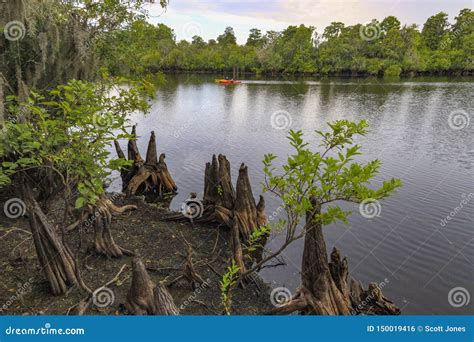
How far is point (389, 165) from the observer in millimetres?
21578

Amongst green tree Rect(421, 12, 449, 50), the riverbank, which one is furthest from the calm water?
green tree Rect(421, 12, 449, 50)

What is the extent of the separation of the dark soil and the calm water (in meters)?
2.08

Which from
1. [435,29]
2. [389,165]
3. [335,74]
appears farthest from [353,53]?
[389,165]

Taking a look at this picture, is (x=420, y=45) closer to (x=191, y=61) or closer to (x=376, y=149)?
(x=191, y=61)

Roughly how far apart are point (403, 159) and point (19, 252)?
22.4 metres

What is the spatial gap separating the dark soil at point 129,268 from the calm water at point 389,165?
6.82 feet

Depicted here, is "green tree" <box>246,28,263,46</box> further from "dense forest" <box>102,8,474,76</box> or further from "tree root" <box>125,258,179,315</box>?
"tree root" <box>125,258,179,315</box>

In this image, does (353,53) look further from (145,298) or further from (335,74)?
(145,298)

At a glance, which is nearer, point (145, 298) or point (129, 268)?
point (145, 298)

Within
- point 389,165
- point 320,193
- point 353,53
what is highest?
point 353,53

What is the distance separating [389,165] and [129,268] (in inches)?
713

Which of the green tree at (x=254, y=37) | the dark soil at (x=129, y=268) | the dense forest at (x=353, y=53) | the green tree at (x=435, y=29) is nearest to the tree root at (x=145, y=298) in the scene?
the dark soil at (x=129, y=268)

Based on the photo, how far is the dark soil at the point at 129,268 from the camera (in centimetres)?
771

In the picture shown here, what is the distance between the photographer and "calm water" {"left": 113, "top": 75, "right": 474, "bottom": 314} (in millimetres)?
11180
